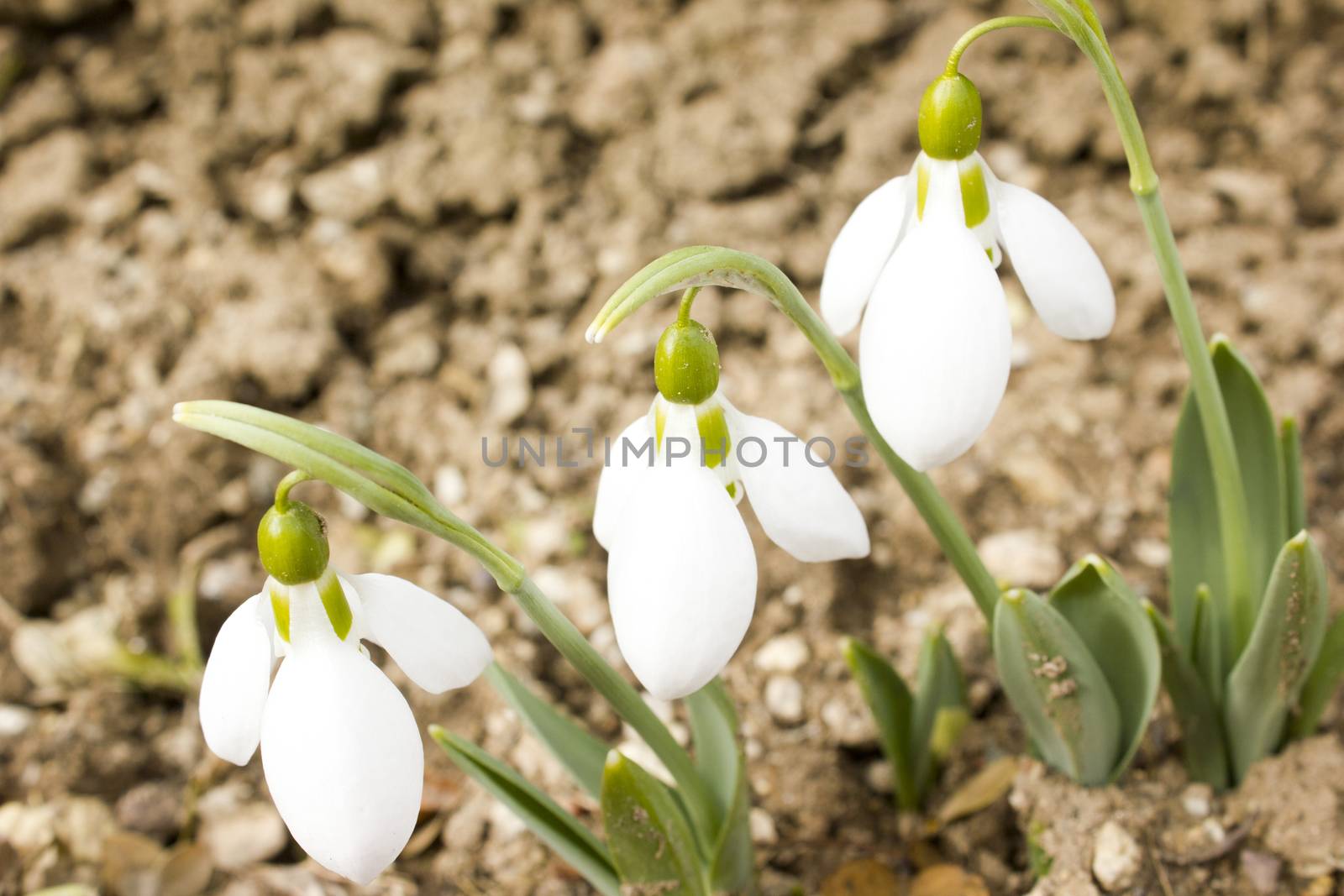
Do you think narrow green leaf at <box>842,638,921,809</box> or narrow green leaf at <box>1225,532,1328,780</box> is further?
narrow green leaf at <box>842,638,921,809</box>

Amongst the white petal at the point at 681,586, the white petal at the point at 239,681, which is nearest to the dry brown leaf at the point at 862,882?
the white petal at the point at 681,586

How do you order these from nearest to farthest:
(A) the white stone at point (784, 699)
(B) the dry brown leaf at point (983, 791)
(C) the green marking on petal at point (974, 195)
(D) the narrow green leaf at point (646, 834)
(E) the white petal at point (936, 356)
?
1. (E) the white petal at point (936, 356)
2. (C) the green marking on petal at point (974, 195)
3. (D) the narrow green leaf at point (646, 834)
4. (B) the dry brown leaf at point (983, 791)
5. (A) the white stone at point (784, 699)

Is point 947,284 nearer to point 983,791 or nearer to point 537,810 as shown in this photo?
point 537,810

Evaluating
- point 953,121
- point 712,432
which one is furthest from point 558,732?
point 953,121

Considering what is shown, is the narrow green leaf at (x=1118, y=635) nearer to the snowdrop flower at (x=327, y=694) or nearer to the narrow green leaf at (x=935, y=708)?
the narrow green leaf at (x=935, y=708)

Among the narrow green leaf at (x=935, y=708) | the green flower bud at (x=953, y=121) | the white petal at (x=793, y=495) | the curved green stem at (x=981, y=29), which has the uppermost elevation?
the curved green stem at (x=981, y=29)

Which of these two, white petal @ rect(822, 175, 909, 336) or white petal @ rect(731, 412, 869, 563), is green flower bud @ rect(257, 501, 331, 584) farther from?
white petal @ rect(822, 175, 909, 336)

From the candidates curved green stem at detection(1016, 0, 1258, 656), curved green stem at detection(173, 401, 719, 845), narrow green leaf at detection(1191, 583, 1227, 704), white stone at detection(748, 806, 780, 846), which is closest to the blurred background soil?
white stone at detection(748, 806, 780, 846)

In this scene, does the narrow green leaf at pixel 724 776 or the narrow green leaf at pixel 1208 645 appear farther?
the narrow green leaf at pixel 1208 645
